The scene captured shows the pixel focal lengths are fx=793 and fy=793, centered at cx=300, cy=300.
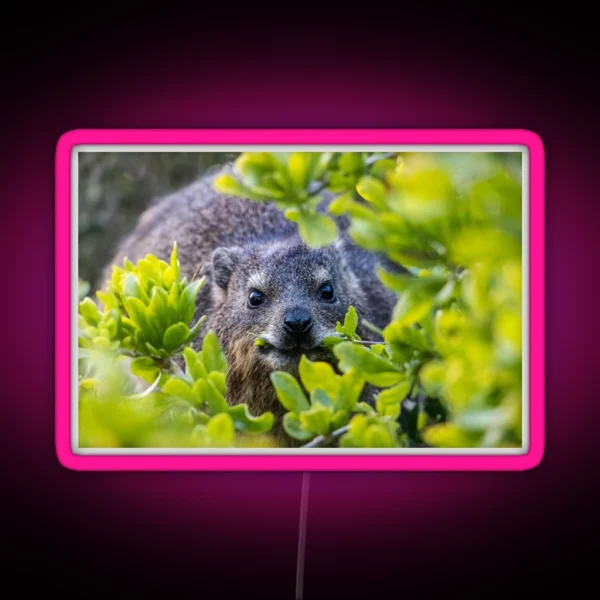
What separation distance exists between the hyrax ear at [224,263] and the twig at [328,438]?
0.61 m

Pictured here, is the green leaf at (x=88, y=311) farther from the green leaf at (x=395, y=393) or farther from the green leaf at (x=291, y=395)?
the green leaf at (x=395, y=393)

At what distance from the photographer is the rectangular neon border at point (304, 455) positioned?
159 cm

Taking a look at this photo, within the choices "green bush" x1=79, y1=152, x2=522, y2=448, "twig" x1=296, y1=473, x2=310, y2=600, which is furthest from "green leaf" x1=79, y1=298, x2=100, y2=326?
"twig" x1=296, y1=473, x2=310, y2=600

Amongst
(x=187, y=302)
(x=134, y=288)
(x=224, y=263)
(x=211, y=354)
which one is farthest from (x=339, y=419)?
(x=224, y=263)

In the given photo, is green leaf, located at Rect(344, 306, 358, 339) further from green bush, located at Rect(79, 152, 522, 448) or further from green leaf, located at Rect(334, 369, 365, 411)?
green leaf, located at Rect(334, 369, 365, 411)

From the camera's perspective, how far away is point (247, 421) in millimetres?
1555

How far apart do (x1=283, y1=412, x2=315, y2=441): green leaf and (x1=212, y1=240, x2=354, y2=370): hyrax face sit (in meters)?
0.25

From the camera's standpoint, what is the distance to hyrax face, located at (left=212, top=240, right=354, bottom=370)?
183 centimetres

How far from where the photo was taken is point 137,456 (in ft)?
A: 5.14

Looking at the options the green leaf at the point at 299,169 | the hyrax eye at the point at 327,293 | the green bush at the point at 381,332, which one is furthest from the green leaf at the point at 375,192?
the hyrax eye at the point at 327,293

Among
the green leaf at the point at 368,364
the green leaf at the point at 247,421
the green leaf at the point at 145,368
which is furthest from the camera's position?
the green leaf at the point at 145,368
